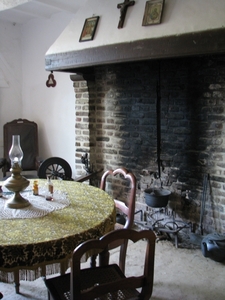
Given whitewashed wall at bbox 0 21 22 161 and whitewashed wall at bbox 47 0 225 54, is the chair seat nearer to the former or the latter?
whitewashed wall at bbox 47 0 225 54

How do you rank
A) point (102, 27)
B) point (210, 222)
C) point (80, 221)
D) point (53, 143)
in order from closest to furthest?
point (80, 221) < point (102, 27) < point (210, 222) < point (53, 143)

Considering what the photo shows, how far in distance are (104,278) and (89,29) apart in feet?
7.42

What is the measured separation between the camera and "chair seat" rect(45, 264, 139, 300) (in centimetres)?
161

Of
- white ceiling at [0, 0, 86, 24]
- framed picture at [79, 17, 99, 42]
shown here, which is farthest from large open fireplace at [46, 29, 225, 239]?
white ceiling at [0, 0, 86, 24]

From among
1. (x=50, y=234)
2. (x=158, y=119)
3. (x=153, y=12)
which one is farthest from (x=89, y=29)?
(x=50, y=234)

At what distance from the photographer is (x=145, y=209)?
3.69 meters

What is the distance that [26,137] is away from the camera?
438 cm

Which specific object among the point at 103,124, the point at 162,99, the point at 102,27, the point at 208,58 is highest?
the point at 102,27

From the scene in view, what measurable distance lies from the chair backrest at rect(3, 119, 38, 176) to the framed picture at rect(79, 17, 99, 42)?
5.76 feet

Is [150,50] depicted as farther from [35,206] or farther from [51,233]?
[51,233]

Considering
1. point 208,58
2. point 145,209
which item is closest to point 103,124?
point 145,209

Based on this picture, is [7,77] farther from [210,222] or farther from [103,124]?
[210,222]

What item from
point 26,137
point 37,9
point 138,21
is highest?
point 37,9

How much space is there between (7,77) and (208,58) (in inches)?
111
